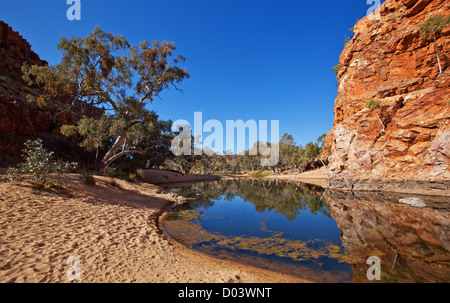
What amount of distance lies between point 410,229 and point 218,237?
31.2 feet

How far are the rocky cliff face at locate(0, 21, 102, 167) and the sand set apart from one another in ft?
49.1

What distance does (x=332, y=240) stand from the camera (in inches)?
Answer: 325

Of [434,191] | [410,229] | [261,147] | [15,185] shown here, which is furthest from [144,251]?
[261,147]

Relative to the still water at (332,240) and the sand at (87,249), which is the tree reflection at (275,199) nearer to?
the still water at (332,240)

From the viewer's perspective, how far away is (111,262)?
4.75 m

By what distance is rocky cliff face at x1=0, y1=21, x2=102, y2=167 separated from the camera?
65.1 ft

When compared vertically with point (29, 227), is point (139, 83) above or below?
above

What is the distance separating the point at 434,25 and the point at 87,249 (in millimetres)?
43723

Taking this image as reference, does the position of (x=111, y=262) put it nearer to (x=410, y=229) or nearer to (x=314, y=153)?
(x=410, y=229)

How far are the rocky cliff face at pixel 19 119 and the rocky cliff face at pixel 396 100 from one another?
36737 millimetres

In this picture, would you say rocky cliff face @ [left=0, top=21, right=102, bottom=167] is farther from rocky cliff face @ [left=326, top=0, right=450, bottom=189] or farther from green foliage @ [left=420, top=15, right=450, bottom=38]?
green foliage @ [left=420, top=15, right=450, bottom=38]

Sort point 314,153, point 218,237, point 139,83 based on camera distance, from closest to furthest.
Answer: point 218,237
point 139,83
point 314,153

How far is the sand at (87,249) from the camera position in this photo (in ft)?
13.5

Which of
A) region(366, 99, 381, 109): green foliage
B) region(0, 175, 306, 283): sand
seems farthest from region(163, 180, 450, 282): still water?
region(366, 99, 381, 109): green foliage
